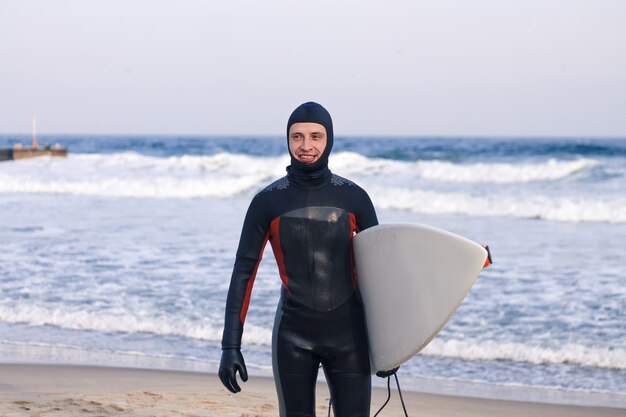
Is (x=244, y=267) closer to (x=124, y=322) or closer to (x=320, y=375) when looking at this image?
(x=320, y=375)

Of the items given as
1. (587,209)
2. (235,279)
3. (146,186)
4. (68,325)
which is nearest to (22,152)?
(146,186)

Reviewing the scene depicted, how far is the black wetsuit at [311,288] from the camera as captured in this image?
2.95m

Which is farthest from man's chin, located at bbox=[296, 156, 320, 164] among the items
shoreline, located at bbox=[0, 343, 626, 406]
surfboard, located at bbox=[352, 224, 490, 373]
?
shoreline, located at bbox=[0, 343, 626, 406]

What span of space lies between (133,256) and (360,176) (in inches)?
668

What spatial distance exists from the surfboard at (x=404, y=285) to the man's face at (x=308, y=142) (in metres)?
0.31

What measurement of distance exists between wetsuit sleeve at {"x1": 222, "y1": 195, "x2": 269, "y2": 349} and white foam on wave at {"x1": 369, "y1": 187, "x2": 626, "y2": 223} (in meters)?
15.5

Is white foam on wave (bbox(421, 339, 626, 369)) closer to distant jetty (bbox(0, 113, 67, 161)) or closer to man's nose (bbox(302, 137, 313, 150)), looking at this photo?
man's nose (bbox(302, 137, 313, 150))

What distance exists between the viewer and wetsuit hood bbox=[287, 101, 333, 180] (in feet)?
9.68

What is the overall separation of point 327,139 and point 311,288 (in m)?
0.50

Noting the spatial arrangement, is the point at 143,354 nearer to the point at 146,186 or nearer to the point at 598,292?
the point at 598,292

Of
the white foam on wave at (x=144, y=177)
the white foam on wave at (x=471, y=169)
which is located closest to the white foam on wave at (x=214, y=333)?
the white foam on wave at (x=144, y=177)

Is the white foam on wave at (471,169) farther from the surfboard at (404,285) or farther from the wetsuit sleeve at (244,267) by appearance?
the wetsuit sleeve at (244,267)

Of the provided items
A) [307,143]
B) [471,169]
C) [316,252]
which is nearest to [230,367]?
[316,252]

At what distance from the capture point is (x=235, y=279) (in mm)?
3020
